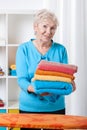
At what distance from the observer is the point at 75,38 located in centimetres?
251

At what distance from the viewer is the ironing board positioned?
138 centimetres

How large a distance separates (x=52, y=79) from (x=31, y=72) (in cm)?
17

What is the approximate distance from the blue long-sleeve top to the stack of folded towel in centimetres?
11

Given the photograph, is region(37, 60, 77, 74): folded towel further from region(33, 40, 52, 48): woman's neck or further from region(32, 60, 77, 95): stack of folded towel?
region(33, 40, 52, 48): woman's neck

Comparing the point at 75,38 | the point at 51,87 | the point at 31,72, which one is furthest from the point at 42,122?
the point at 75,38

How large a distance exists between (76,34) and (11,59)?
765 millimetres

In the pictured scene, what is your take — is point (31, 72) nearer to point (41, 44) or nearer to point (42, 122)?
point (41, 44)

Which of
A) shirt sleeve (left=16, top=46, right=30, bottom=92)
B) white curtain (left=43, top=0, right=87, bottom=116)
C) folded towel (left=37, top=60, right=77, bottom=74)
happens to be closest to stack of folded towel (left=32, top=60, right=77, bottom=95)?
folded towel (left=37, top=60, right=77, bottom=74)

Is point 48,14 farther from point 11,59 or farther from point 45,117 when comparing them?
point 11,59

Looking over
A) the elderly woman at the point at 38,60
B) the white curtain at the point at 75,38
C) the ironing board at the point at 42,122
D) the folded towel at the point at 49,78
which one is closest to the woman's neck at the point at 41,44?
the elderly woman at the point at 38,60

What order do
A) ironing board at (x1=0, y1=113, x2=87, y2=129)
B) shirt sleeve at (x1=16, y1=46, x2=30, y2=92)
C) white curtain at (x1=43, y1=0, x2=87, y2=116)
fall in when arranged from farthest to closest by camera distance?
white curtain at (x1=43, y1=0, x2=87, y2=116)
shirt sleeve at (x1=16, y1=46, x2=30, y2=92)
ironing board at (x1=0, y1=113, x2=87, y2=129)

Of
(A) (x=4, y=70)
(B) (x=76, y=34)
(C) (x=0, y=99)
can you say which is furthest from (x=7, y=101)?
(B) (x=76, y=34)

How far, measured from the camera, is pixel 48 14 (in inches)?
68.2

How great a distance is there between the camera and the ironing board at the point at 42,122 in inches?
54.5
